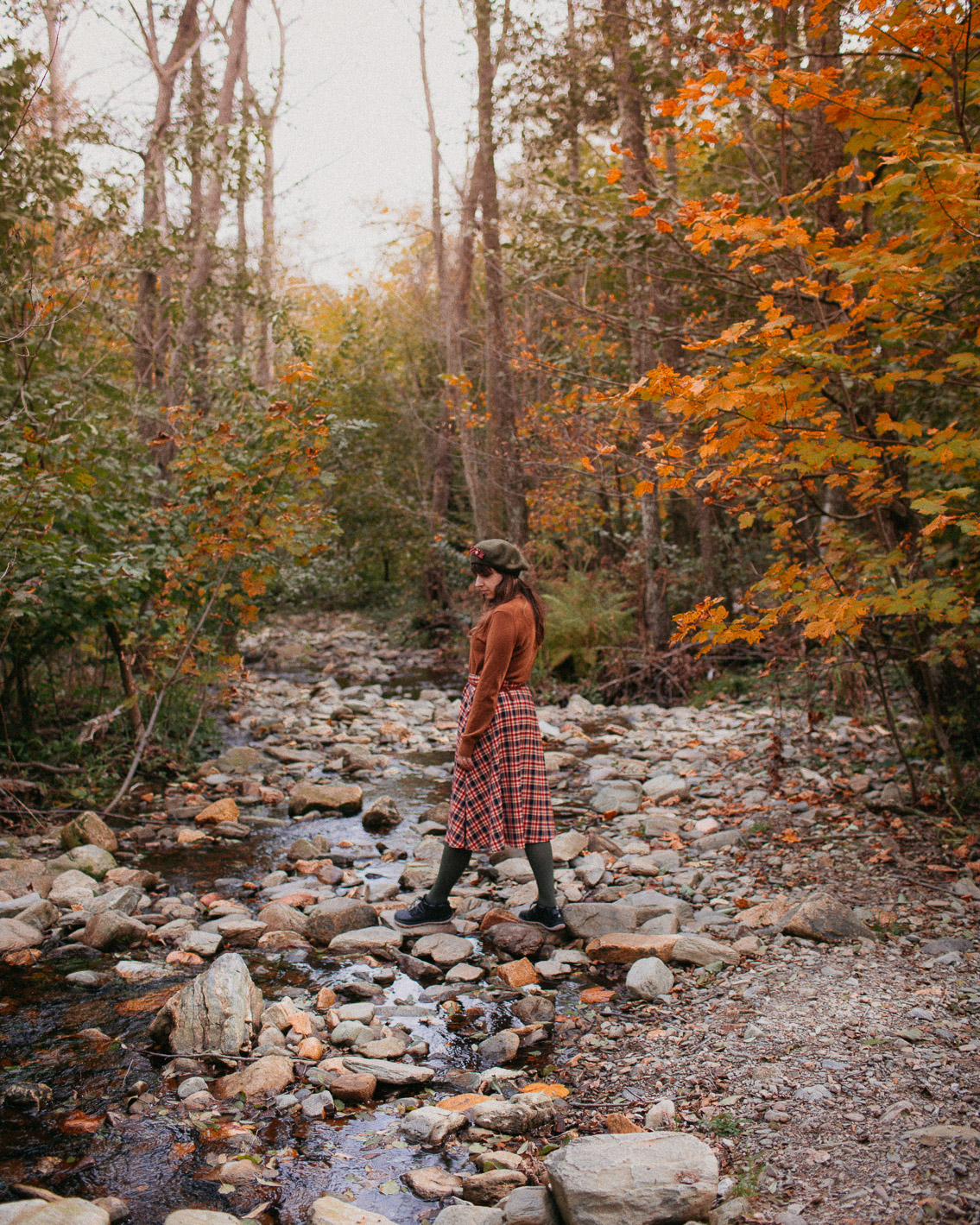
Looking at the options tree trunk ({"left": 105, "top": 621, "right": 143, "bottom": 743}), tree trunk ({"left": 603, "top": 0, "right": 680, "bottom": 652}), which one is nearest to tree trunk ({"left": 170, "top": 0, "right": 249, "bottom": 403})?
tree trunk ({"left": 105, "top": 621, "right": 143, "bottom": 743})

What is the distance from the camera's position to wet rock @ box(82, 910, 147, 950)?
176 inches

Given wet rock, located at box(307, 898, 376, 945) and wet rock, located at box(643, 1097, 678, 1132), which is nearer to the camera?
wet rock, located at box(643, 1097, 678, 1132)

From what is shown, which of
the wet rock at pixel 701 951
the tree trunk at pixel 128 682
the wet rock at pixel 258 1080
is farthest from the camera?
the tree trunk at pixel 128 682

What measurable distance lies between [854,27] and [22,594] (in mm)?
5236

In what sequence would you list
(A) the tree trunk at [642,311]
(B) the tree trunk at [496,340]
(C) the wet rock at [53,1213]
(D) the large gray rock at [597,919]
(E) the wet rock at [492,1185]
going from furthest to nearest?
(B) the tree trunk at [496,340], (A) the tree trunk at [642,311], (D) the large gray rock at [597,919], (E) the wet rock at [492,1185], (C) the wet rock at [53,1213]

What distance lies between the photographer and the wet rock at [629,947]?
4348 millimetres

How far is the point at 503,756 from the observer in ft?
15.3

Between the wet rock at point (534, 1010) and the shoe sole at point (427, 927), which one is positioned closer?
the wet rock at point (534, 1010)

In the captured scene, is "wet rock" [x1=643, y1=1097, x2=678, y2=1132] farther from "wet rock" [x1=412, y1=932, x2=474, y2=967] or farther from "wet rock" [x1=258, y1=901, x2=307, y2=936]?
"wet rock" [x1=258, y1=901, x2=307, y2=936]

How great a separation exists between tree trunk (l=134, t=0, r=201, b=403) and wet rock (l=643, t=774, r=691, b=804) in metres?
6.76

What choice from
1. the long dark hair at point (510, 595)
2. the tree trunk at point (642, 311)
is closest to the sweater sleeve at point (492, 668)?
the long dark hair at point (510, 595)

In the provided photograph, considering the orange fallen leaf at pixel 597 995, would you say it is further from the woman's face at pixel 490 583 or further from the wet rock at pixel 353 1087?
the woman's face at pixel 490 583

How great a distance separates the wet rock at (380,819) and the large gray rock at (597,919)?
85.7 inches

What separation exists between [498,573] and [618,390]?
137 inches
